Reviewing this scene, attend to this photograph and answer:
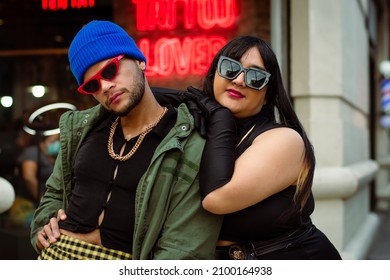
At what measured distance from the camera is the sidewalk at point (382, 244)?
6.61 metres

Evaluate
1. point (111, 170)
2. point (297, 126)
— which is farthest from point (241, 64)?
point (111, 170)

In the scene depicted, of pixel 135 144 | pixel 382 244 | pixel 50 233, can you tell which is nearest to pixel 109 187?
pixel 135 144

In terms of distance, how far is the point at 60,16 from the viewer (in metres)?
4.92

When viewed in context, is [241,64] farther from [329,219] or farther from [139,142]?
[329,219]

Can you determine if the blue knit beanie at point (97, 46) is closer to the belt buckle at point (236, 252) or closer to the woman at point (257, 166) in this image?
the woman at point (257, 166)

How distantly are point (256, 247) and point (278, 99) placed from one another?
0.58 m

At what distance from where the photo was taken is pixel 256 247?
2.16 meters

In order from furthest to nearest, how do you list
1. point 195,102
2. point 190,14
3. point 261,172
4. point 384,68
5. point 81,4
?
point 384,68 < point 190,14 < point 81,4 < point 195,102 < point 261,172

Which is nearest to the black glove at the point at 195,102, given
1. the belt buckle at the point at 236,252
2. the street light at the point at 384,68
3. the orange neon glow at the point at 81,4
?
the belt buckle at the point at 236,252

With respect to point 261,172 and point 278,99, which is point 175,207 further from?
point 278,99

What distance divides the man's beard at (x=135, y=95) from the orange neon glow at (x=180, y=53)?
2.67m

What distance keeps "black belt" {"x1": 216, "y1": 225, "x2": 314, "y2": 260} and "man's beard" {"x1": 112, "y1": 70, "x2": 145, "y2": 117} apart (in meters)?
0.63
